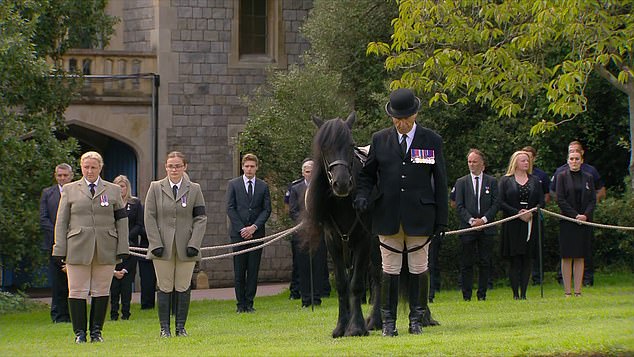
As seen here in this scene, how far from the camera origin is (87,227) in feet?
47.6

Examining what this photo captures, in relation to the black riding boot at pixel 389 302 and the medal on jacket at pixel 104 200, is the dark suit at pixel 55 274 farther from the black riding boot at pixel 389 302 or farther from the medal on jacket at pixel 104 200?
the black riding boot at pixel 389 302

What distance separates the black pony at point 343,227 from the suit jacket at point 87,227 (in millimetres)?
2388

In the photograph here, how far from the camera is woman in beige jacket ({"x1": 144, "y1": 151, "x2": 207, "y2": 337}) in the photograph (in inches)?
575

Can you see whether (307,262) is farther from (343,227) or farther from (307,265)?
(343,227)

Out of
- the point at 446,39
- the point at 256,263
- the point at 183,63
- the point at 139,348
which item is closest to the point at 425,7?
the point at 446,39

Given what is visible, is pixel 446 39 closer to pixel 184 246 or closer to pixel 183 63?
pixel 184 246

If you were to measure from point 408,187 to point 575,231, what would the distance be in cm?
691

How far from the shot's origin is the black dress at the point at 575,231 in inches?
753

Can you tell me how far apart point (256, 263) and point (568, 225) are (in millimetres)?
4756

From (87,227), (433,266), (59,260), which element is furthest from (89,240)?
(433,266)

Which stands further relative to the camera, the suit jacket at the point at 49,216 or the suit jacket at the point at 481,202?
the suit jacket at the point at 481,202

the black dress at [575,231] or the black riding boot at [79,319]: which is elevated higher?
the black dress at [575,231]

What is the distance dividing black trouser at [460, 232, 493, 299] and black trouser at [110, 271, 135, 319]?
16.7 feet

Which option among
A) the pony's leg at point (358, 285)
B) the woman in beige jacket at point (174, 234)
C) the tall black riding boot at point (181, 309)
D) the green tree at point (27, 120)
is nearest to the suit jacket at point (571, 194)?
the pony's leg at point (358, 285)
